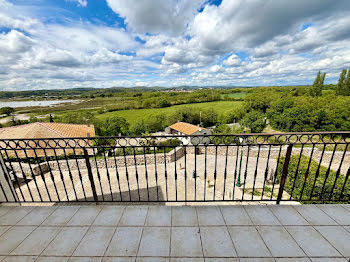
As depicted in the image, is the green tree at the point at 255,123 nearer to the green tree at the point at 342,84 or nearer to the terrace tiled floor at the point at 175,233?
the green tree at the point at 342,84

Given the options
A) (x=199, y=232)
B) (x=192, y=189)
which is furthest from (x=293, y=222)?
(x=192, y=189)

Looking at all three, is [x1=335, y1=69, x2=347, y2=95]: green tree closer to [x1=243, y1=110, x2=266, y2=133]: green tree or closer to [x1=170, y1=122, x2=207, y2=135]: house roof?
[x1=243, y1=110, x2=266, y2=133]: green tree

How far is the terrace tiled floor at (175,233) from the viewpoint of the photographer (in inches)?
73.1

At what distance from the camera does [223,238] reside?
2.05m

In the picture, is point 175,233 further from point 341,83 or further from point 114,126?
point 341,83

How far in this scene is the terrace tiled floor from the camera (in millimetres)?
1857

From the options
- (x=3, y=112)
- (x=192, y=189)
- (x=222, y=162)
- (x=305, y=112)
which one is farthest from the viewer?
(x=3, y=112)

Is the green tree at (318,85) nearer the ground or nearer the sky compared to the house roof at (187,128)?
nearer the sky

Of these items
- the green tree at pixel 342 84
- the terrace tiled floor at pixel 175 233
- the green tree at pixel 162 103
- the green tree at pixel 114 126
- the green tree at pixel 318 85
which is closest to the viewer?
the terrace tiled floor at pixel 175 233

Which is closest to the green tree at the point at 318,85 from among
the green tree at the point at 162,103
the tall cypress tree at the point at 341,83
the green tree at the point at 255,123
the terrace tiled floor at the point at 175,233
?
the tall cypress tree at the point at 341,83

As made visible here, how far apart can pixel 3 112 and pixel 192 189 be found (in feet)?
177

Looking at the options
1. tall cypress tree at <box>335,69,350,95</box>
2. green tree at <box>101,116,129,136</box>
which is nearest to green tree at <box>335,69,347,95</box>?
tall cypress tree at <box>335,69,350,95</box>

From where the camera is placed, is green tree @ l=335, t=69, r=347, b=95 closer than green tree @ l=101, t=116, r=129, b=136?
No

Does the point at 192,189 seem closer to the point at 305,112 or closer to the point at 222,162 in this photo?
the point at 222,162
